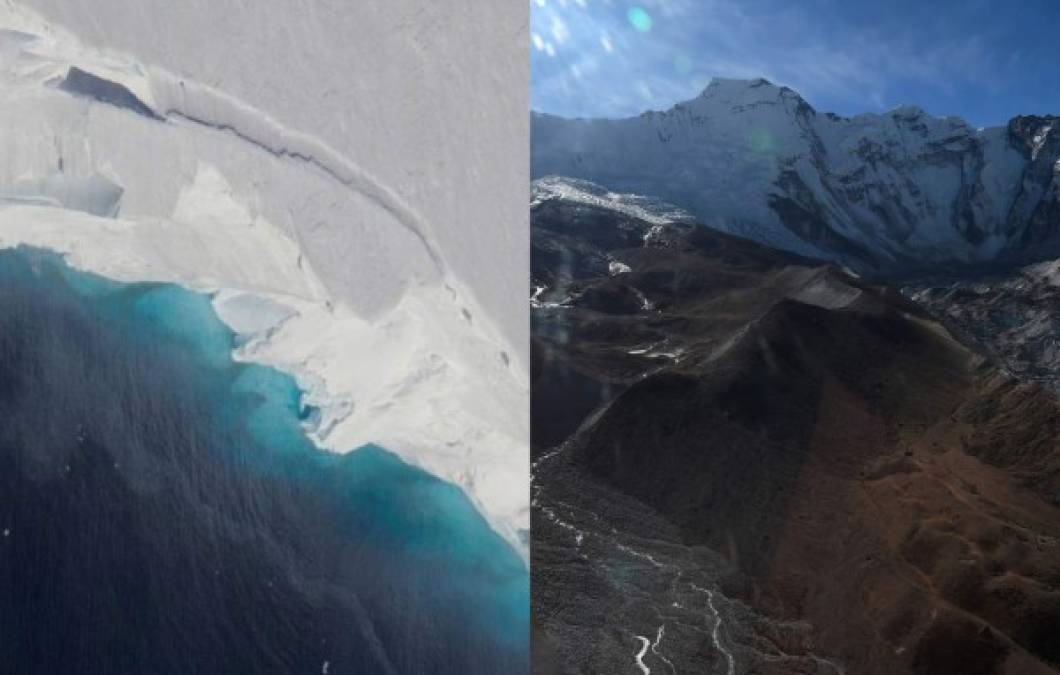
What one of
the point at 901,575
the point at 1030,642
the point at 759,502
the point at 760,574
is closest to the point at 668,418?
the point at 759,502

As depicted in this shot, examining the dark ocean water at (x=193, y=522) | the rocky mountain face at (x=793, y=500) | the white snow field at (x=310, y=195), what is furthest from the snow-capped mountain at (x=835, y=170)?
the dark ocean water at (x=193, y=522)

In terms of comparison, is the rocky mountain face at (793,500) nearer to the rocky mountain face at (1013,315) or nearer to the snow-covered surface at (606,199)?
the rocky mountain face at (1013,315)

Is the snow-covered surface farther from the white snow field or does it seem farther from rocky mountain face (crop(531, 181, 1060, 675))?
the white snow field

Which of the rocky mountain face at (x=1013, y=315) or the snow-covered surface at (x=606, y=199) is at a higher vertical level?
the snow-covered surface at (x=606, y=199)

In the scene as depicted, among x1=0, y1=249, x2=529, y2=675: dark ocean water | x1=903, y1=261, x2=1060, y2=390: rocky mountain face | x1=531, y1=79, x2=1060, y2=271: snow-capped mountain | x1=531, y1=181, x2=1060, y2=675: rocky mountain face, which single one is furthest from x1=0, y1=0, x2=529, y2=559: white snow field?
x1=531, y1=79, x2=1060, y2=271: snow-capped mountain

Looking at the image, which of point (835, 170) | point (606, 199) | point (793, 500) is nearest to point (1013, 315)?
point (606, 199)
